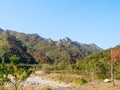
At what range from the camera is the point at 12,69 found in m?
16.3

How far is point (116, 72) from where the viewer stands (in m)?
36.1

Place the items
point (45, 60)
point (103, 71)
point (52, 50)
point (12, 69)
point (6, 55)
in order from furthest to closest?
point (52, 50)
point (45, 60)
point (6, 55)
point (103, 71)
point (12, 69)

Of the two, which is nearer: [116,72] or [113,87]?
[113,87]

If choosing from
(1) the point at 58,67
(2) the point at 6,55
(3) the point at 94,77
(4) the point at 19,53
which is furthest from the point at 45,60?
(3) the point at 94,77

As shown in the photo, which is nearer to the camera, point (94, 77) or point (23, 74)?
point (23, 74)

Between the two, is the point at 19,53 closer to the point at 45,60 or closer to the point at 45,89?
the point at 45,60

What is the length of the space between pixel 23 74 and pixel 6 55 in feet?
232

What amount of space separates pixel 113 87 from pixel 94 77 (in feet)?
46.6

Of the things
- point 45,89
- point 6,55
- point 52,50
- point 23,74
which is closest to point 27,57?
point 6,55

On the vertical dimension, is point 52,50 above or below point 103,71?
above

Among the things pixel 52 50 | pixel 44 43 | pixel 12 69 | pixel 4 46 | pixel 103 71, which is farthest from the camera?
pixel 44 43

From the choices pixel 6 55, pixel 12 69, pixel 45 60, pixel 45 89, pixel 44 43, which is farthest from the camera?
pixel 44 43

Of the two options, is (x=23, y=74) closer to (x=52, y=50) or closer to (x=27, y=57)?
(x=27, y=57)

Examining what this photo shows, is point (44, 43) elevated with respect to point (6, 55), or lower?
elevated
